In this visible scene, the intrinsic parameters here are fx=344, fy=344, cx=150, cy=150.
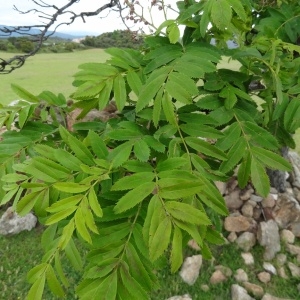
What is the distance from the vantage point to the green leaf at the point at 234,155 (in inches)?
26.0

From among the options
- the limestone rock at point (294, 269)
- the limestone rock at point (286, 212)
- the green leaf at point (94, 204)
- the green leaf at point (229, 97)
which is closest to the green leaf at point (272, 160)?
the green leaf at point (229, 97)

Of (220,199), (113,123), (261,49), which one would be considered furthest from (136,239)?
(261,49)

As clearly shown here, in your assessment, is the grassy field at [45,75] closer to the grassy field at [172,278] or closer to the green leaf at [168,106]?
the grassy field at [172,278]

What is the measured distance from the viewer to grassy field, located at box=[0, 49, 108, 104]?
5.32 meters

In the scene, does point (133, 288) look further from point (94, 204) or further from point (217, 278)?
point (217, 278)

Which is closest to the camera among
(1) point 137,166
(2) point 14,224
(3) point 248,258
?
(1) point 137,166

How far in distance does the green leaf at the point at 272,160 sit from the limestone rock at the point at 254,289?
1.34 metres

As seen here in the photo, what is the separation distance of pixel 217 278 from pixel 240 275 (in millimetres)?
134

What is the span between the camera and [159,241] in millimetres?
444

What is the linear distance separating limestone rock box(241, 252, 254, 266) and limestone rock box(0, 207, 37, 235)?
143 cm

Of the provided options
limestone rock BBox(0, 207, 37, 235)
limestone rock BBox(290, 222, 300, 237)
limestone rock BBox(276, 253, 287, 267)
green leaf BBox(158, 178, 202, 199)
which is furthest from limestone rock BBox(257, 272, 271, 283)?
green leaf BBox(158, 178, 202, 199)

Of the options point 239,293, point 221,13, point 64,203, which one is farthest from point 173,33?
point 239,293

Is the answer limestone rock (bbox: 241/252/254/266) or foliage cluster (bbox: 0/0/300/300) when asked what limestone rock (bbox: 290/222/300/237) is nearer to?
limestone rock (bbox: 241/252/254/266)

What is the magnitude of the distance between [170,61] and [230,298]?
1.44 meters
